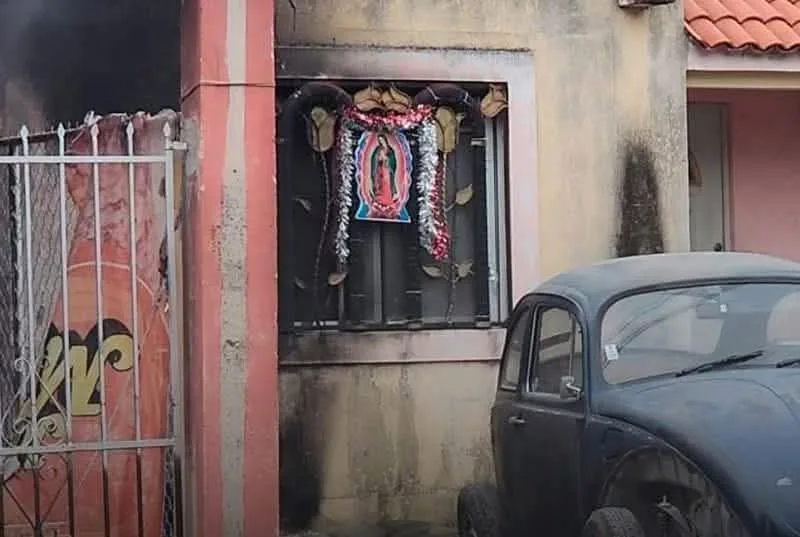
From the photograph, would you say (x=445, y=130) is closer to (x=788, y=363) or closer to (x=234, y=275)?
(x=234, y=275)

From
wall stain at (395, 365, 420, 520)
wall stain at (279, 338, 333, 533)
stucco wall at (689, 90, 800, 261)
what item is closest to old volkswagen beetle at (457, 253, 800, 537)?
wall stain at (395, 365, 420, 520)

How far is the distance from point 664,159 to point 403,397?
247cm

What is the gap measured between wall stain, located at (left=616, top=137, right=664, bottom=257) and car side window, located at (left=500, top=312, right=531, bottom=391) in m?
2.20

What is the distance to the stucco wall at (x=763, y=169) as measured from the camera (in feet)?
36.8

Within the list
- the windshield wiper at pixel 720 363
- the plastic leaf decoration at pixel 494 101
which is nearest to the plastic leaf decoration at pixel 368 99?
the plastic leaf decoration at pixel 494 101

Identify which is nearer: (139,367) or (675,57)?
(139,367)

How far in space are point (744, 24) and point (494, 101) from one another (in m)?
2.05

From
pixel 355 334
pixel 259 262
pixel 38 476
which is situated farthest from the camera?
pixel 355 334

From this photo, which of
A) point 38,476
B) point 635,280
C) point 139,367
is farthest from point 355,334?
point 635,280

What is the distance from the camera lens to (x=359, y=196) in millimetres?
9047

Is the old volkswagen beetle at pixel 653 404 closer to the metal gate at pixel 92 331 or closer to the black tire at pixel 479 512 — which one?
the black tire at pixel 479 512

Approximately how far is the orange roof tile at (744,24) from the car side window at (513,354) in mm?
3211

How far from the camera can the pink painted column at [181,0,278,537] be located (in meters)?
7.33

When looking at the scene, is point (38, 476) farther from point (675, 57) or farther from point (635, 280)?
point (675, 57)
